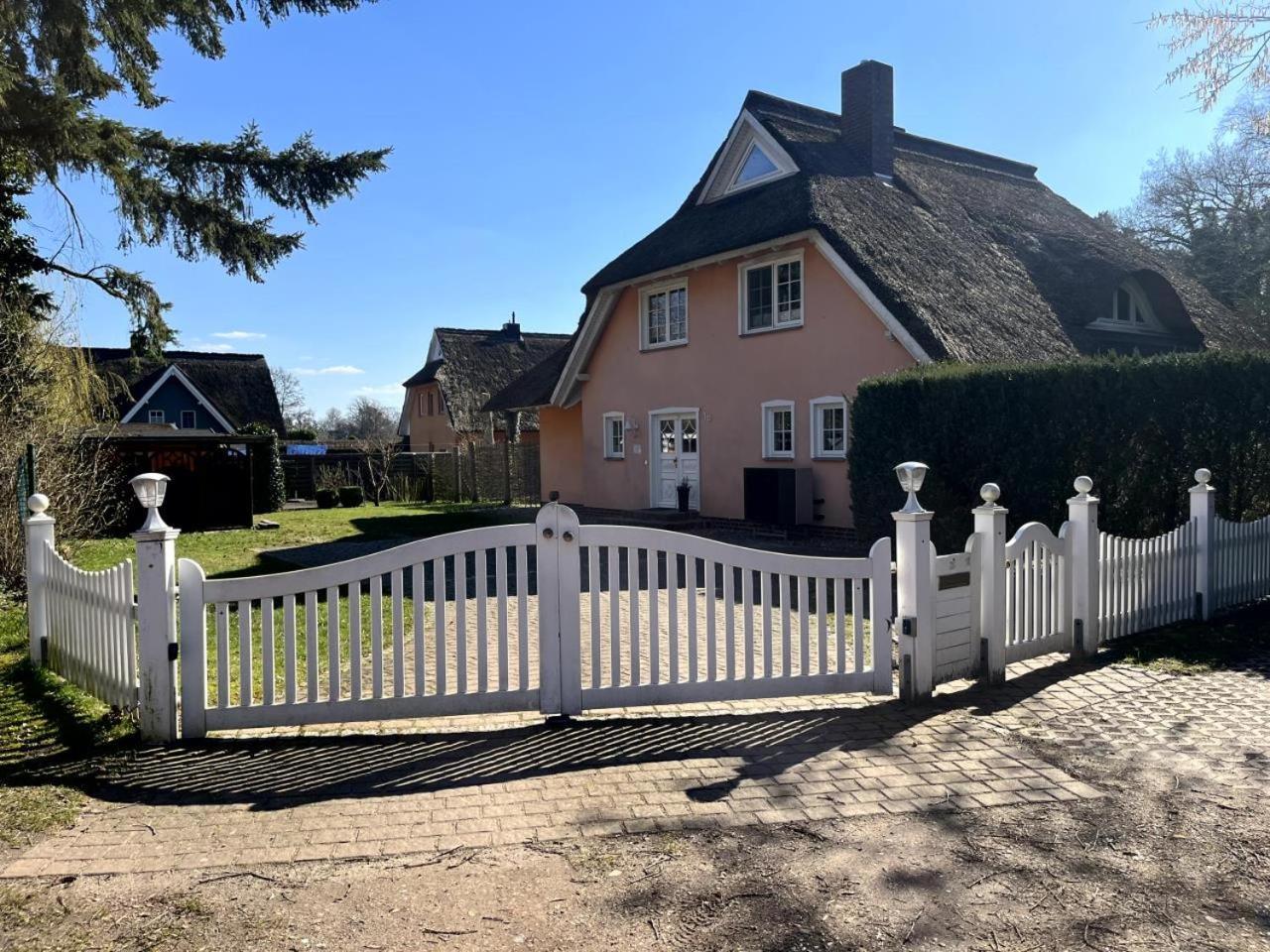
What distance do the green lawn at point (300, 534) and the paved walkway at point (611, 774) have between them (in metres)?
7.71

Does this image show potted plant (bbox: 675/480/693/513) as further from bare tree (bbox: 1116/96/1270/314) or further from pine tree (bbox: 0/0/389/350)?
bare tree (bbox: 1116/96/1270/314)

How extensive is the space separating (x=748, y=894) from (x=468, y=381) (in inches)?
1392

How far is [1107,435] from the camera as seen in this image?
9.98 m

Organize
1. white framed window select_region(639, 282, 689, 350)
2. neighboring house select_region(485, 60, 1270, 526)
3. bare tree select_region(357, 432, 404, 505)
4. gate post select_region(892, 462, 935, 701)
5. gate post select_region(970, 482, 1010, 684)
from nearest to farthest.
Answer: gate post select_region(892, 462, 935, 701)
gate post select_region(970, 482, 1010, 684)
neighboring house select_region(485, 60, 1270, 526)
white framed window select_region(639, 282, 689, 350)
bare tree select_region(357, 432, 404, 505)

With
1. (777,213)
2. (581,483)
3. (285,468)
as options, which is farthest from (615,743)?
(285,468)

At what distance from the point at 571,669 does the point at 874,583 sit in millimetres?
1872

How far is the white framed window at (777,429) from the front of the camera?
665 inches

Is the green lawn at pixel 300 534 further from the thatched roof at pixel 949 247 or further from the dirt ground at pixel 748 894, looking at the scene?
the dirt ground at pixel 748 894

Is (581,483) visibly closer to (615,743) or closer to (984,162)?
(984,162)

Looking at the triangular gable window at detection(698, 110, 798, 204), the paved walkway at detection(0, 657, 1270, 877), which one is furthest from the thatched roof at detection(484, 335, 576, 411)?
the paved walkway at detection(0, 657, 1270, 877)

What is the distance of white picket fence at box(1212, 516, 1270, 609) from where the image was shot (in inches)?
332

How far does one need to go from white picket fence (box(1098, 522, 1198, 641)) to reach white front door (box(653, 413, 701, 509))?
37.4 ft

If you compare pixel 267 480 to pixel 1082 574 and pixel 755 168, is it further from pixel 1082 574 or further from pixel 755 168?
pixel 1082 574

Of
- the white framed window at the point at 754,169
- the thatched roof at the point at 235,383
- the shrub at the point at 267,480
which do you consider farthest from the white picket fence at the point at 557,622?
the thatched roof at the point at 235,383
